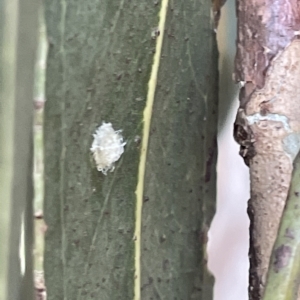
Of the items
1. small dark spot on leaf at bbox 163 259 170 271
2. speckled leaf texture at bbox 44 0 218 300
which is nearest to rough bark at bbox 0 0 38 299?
speckled leaf texture at bbox 44 0 218 300

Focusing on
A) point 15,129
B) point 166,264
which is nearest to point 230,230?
point 166,264

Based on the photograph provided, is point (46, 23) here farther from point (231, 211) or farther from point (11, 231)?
point (231, 211)

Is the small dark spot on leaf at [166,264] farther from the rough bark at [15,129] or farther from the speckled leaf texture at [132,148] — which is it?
the rough bark at [15,129]

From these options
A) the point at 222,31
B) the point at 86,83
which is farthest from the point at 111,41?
the point at 222,31

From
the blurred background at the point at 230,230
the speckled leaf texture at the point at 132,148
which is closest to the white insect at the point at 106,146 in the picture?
the speckled leaf texture at the point at 132,148

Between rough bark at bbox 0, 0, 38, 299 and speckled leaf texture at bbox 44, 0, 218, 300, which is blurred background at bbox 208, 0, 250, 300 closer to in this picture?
speckled leaf texture at bbox 44, 0, 218, 300
